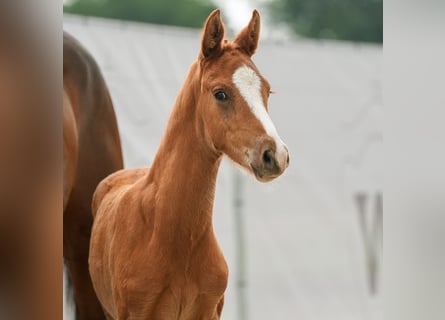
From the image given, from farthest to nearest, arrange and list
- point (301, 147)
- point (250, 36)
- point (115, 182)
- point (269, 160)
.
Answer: point (301, 147)
point (115, 182)
point (250, 36)
point (269, 160)

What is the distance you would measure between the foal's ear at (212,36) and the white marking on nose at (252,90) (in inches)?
2.5

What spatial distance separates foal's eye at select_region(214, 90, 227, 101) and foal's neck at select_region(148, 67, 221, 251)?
0.07m

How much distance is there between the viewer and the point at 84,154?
4.66 ft

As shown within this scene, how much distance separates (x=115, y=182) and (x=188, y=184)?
0.36 m

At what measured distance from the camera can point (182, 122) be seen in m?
1.05

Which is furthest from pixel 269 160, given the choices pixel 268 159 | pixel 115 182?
pixel 115 182

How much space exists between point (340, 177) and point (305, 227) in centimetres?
21

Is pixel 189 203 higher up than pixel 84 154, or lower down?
lower down

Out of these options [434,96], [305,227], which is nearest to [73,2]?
[305,227]

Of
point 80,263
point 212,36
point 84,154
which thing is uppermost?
point 212,36

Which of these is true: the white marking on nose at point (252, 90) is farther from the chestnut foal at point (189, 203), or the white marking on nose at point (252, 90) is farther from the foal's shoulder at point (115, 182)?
the foal's shoulder at point (115, 182)

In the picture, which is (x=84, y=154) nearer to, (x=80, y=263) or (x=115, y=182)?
(x=115, y=182)

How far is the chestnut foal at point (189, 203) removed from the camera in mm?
969

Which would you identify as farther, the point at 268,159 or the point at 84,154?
the point at 84,154
